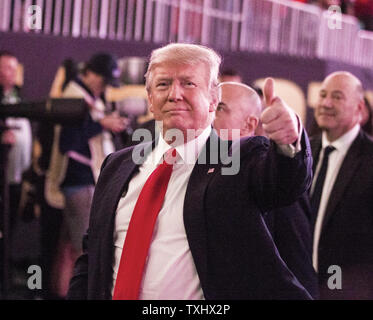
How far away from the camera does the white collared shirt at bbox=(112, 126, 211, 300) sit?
8.56 ft

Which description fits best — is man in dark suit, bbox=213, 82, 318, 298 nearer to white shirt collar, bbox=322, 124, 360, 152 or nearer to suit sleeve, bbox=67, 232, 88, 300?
suit sleeve, bbox=67, 232, 88, 300

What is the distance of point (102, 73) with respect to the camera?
240 inches

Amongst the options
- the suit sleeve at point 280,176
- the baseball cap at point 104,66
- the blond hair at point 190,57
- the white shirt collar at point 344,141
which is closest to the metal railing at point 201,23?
the baseball cap at point 104,66

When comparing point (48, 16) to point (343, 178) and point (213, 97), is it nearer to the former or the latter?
point (343, 178)

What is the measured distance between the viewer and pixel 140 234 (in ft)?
8.80

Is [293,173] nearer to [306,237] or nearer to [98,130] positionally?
[306,237]

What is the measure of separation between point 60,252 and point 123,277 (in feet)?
12.5

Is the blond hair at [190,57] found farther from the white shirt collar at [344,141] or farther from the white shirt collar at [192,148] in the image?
the white shirt collar at [344,141]

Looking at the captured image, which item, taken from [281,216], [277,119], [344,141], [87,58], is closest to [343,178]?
[344,141]

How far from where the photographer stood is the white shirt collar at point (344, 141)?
4844 millimetres

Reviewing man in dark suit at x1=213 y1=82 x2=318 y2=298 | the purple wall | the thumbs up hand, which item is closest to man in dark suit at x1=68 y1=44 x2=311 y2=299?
the thumbs up hand

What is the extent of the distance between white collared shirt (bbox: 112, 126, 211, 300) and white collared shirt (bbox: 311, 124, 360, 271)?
199 centimetres

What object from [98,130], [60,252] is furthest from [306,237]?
[60,252]

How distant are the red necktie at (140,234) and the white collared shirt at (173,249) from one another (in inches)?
0.9
